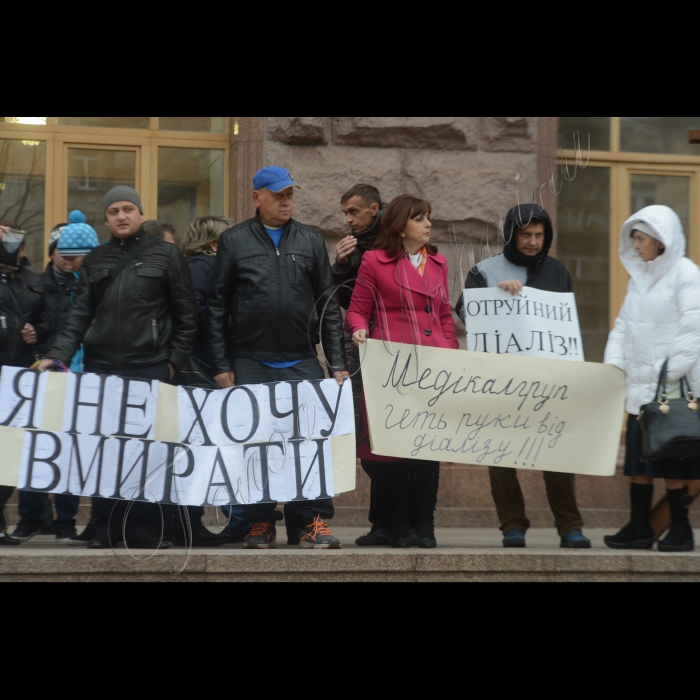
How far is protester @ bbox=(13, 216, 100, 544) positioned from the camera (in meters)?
6.28

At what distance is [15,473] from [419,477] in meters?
2.06

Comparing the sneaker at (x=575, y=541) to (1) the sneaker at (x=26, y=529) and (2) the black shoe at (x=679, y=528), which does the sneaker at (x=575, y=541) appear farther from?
(1) the sneaker at (x=26, y=529)

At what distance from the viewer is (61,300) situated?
20.8 feet

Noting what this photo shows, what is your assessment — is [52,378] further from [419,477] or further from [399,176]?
[399,176]

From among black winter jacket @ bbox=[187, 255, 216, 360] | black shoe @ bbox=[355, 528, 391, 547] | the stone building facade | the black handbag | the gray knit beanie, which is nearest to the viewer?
the black handbag

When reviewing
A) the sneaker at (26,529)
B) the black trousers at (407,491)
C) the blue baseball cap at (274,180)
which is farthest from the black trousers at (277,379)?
the sneaker at (26,529)

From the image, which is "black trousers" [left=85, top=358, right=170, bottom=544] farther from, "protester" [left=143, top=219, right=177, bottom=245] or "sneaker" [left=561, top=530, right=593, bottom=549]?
"sneaker" [left=561, top=530, right=593, bottom=549]

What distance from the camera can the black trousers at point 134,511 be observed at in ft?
18.0

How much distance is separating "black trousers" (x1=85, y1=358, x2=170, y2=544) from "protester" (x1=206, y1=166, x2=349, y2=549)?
1.02 ft

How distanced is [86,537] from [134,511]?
0.55 m

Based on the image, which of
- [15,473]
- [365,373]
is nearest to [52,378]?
[15,473]

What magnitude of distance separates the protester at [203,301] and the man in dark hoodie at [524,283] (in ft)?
4.60

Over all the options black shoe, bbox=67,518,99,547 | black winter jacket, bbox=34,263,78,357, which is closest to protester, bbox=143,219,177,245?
black winter jacket, bbox=34,263,78,357

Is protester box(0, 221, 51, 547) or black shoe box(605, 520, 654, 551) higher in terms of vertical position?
protester box(0, 221, 51, 547)
